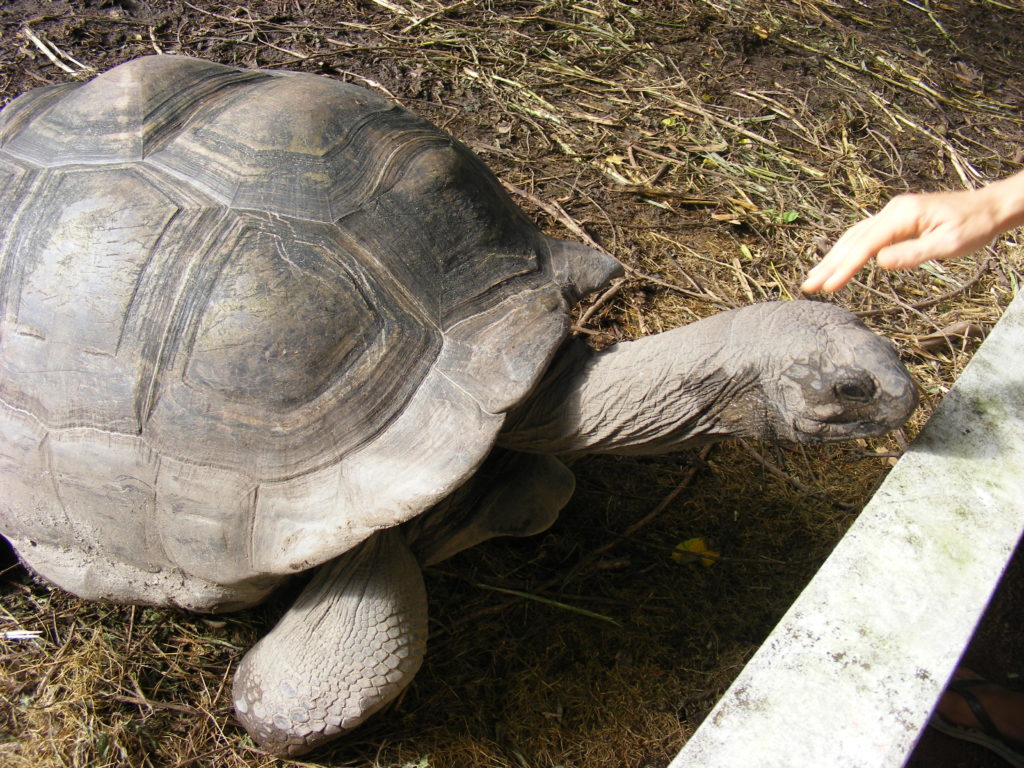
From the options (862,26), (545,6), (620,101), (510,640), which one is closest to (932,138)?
(862,26)

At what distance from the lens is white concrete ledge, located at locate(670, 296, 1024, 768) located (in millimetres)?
1522

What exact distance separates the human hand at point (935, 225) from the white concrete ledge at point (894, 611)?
1.92 feet

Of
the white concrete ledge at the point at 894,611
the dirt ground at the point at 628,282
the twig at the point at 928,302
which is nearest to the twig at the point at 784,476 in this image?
the dirt ground at the point at 628,282

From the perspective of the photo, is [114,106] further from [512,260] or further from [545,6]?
[545,6]

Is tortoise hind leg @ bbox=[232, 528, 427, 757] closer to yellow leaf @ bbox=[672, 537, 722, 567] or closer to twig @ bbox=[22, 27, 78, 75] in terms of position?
yellow leaf @ bbox=[672, 537, 722, 567]

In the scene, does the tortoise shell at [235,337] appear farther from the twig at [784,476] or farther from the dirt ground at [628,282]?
the twig at [784,476]

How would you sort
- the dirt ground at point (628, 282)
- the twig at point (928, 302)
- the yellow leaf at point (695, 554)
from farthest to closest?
1. the twig at point (928, 302)
2. the yellow leaf at point (695, 554)
3. the dirt ground at point (628, 282)

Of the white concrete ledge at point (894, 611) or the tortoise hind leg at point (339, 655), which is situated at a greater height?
the white concrete ledge at point (894, 611)

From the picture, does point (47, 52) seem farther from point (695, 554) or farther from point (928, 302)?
point (928, 302)

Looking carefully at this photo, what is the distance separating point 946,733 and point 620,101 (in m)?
3.38

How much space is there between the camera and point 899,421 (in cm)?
171

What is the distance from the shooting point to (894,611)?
67.8 inches

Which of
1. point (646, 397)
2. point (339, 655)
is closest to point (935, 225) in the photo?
point (646, 397)

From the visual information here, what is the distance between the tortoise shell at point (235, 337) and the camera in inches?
68.7
